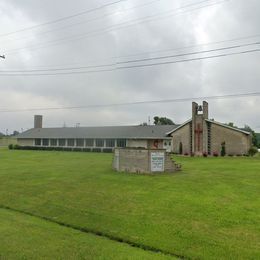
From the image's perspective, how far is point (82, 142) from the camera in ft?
215

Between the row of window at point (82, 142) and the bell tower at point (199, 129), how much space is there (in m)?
16.4

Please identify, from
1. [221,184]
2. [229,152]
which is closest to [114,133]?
[229,152]

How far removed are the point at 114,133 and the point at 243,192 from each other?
159 feet

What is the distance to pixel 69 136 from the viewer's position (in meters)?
66.9

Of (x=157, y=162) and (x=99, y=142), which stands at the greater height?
(x=99, y=142)

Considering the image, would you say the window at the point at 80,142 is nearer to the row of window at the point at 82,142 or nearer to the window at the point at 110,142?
the row of window at the point at 82,142

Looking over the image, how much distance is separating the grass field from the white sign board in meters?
3.42

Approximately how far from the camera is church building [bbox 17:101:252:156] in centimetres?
4581

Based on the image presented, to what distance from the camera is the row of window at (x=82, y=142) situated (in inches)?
2400

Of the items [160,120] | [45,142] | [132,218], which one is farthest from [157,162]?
[160,120]

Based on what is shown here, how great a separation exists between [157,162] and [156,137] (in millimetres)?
32646

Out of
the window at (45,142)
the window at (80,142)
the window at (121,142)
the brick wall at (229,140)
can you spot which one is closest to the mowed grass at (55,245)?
the brick wall at (229,140)

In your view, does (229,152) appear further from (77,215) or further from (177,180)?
(77,215)

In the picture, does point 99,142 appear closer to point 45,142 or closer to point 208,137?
point 45,142
